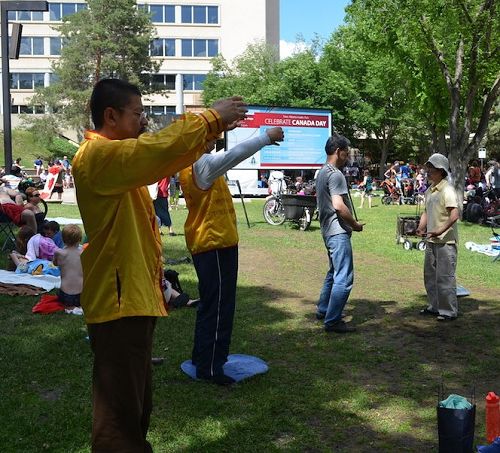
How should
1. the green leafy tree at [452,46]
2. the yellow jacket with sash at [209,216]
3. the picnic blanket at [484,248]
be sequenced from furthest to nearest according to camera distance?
the green leafy tree at [452,46] → the picnic blanket at [484,248] → the yellow jacket with sash at [209,216]

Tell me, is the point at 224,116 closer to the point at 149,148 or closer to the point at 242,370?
the point at 149,148

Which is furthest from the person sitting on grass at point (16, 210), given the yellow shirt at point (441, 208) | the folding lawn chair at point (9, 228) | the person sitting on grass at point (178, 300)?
the yellow shirt at point (441, 208)

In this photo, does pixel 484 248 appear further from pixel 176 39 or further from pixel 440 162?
pixel 176 39

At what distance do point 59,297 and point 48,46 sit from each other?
6748 centimetres

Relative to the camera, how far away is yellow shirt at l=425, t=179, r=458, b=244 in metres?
7.00

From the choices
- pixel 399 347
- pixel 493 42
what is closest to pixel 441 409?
pixel 399 347

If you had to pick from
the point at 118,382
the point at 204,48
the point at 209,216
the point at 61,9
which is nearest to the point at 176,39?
the point at 204,48

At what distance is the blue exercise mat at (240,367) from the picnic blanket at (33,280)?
3.81 metres

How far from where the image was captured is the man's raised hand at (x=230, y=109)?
8.36ft

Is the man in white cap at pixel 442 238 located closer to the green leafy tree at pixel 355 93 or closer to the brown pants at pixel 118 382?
the brown pants at pixel 118 382

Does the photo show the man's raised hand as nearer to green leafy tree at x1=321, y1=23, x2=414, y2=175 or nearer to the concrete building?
green leafy tree at x1=321, y1=23, x2=414, y2=175

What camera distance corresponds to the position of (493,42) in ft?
57.0

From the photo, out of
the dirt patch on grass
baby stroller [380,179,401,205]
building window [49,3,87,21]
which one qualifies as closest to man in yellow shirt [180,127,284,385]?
the dirt patch on grass

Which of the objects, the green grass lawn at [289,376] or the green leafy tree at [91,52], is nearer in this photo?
the green grass lawn at [289,376]
